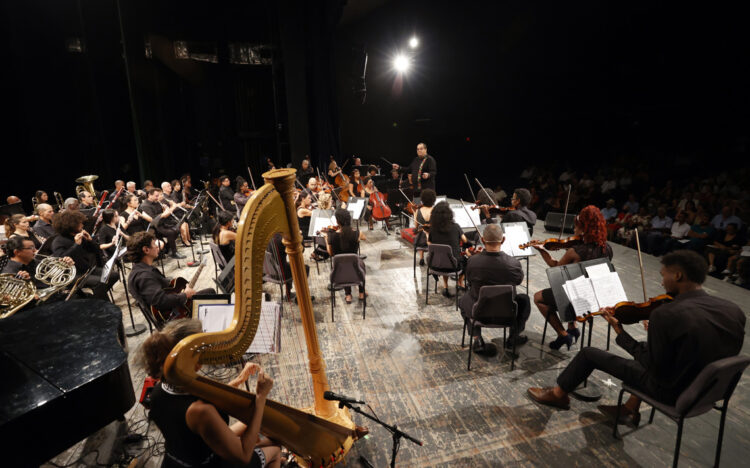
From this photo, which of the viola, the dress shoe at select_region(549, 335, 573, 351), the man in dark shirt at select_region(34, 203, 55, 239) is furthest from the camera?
the viola

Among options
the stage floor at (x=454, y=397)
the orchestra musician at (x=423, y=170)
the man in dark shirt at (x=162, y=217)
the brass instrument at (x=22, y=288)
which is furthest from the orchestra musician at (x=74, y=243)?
the orchestra musician at (x=423, y=170)

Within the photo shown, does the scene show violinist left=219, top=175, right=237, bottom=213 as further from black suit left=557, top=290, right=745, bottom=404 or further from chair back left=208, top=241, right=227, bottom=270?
black suit left=557, top=290, right=745, bottom=404

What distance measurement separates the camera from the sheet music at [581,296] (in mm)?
2807

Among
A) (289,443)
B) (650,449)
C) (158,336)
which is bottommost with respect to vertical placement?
(650,449)

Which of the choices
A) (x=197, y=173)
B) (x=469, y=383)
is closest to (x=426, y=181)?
(x=469, y=383)

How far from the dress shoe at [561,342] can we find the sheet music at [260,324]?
2.60 meters

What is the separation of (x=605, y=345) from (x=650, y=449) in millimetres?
1316

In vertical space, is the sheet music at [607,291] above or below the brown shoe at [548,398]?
above

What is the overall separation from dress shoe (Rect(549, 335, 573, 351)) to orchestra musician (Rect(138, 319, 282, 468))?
296cm

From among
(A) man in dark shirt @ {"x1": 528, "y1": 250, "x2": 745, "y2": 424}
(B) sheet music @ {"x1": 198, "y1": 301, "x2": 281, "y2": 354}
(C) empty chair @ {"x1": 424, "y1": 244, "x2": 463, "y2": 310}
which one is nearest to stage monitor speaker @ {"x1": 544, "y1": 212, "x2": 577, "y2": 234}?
(C) empty chair @ {"x1": 424, "y1": 244, "x2": 463, "y2": 310}

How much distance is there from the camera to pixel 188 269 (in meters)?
6.34

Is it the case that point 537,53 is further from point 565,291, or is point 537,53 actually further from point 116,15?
point 116,15

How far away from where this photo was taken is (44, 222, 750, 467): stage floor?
253 cm

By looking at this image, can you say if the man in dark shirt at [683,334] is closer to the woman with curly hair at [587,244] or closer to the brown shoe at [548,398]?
the brown shoe at [548,398]
